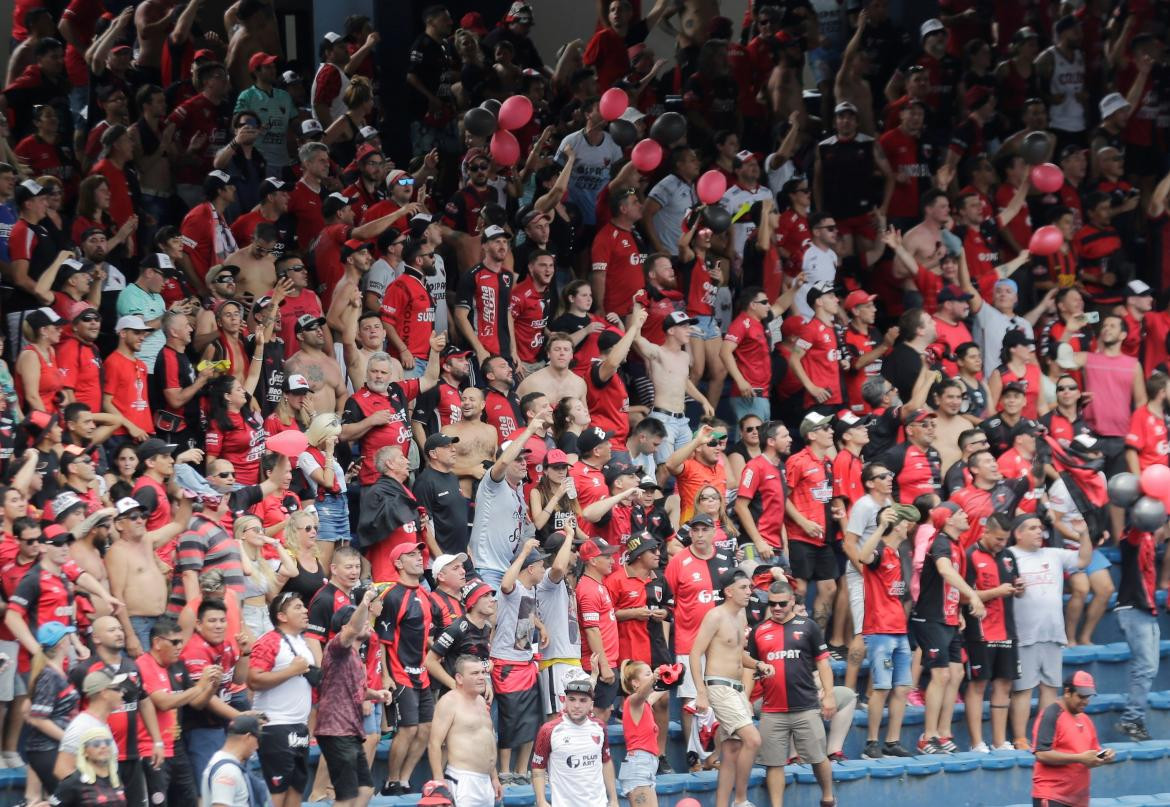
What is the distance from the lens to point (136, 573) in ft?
38.7

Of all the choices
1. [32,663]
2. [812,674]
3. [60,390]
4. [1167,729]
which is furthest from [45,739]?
[1167,729]

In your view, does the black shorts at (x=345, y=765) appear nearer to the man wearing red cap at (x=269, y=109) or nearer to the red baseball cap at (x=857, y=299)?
the red baseball cap at (x=857, y=299)

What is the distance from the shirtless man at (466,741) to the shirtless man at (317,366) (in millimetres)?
2955

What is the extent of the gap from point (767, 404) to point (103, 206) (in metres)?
5.62

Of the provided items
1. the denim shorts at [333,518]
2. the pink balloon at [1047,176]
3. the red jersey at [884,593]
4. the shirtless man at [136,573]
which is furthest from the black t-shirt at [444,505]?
the pink balloon at [1047,176]

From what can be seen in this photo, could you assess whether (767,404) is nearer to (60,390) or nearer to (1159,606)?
(1159,606)

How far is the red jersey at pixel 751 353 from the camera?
1575cm

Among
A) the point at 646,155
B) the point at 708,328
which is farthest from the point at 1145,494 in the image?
the point at 646,155

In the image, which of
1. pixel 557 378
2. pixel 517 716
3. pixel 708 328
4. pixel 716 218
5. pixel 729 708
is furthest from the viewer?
pixel 716 218

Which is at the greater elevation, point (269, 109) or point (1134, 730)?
point (269, 109)

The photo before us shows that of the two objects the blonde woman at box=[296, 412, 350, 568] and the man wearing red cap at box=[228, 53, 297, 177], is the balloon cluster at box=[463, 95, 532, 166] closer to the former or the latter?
the man wearing red cap at box=[228, 53, 297, 177]

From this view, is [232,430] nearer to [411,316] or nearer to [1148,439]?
[411,316]

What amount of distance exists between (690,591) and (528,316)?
3.31m

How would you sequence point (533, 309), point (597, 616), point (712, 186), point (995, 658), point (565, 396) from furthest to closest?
point (712, 186), point (533, 309), point (565, 396), point (995, 658), point (597, 616)
